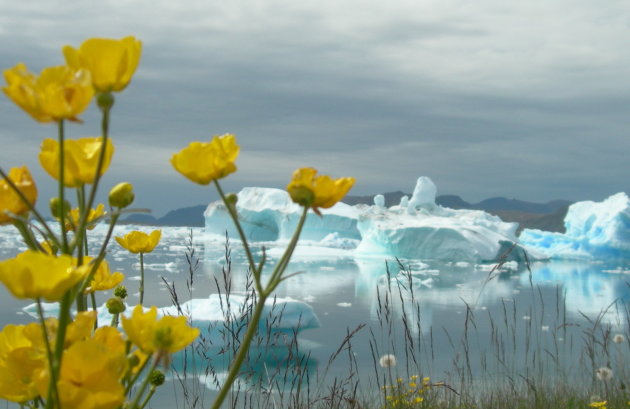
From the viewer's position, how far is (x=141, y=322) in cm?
81

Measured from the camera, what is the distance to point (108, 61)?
0.76 metres

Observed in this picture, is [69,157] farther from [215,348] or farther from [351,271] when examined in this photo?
[351,271]

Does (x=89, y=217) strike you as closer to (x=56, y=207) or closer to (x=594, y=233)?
(x=56, y=207)

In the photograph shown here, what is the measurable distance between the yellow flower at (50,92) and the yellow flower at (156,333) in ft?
0.81

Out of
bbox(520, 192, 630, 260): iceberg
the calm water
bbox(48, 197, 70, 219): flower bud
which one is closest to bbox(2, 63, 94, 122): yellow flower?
bbox(48, 197, 70, 219): flower bud

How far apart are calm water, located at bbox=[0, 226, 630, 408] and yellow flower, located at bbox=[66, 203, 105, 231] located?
3208mm

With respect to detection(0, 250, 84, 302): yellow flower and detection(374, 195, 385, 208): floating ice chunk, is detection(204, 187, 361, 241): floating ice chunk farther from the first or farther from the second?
detection(0, 250, 84, 302): yellow flower

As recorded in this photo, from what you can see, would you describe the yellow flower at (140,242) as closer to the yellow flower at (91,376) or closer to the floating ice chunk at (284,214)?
the yellow flower at (91,376)

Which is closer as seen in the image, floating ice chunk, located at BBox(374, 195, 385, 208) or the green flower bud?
the green flower bud

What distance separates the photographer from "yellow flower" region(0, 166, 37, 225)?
0.80m

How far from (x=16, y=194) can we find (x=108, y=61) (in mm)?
197

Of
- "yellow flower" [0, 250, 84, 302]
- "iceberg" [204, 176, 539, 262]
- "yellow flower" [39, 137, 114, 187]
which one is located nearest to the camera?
"yellow flower" [0, 250, 84, 302]

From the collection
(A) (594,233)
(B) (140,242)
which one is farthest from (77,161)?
(A) (594,233)

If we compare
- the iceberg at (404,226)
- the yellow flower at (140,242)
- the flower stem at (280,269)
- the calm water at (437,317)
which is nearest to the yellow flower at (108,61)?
the flower stem at (280,269)
